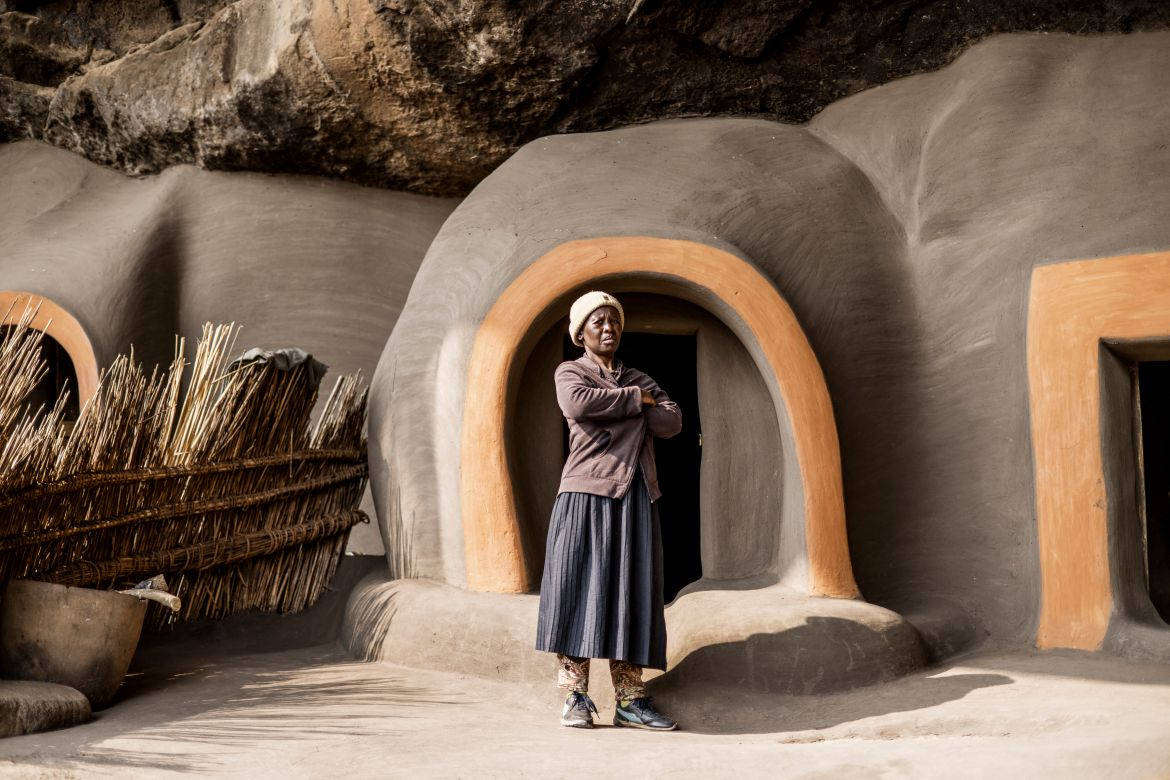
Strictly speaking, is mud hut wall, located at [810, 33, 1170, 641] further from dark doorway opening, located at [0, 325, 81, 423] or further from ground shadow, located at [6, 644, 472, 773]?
dark doorway opening, located at [0, 325, 81, 423]

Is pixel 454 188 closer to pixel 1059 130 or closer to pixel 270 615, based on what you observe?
pixel 270 615

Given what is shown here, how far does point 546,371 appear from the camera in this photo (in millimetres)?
5340

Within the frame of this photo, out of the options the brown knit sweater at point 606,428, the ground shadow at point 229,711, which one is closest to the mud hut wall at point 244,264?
the ground shadow at point 229,711

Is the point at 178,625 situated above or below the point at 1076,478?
below

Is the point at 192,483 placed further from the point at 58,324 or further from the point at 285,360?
the point at 58,324

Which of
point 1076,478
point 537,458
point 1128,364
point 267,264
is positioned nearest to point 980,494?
point 1076,478

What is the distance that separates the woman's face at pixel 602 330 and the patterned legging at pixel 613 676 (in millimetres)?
1044

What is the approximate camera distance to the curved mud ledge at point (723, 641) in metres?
4.46

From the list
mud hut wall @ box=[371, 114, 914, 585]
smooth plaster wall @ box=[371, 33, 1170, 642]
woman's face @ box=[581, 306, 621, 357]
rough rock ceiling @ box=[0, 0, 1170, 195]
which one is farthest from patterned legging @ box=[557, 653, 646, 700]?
rough rock ceiling @ box=[0, 0, 1170, 195]

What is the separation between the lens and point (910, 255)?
555 centimetres

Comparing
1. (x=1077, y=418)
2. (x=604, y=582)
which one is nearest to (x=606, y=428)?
(x=604, y=582)

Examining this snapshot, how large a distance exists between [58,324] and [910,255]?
4627 mm

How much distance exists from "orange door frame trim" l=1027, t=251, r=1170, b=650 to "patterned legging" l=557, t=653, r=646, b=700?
6.12ft

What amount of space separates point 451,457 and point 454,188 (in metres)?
2.40
